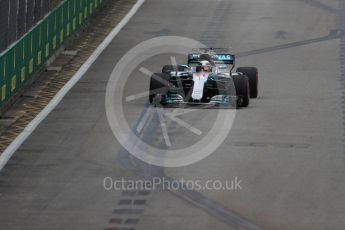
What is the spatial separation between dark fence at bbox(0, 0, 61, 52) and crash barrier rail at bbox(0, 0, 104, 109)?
13.4 inches

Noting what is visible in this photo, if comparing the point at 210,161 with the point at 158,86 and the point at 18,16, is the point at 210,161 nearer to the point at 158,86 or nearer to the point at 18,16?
the point at 158,86

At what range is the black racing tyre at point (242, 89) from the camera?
4119 cm

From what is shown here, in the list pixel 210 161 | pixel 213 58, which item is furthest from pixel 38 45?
pixel 210 161

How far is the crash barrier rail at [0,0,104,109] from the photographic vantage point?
41.8 m

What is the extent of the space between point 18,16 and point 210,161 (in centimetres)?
1369

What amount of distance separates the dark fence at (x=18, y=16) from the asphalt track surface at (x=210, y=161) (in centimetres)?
281

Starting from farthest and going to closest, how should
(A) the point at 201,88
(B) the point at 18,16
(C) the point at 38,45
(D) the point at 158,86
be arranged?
(C) the point at 38,45 → (B) the point at 18,16 → (D) the point at 158,86 → (A) the point at 201,88

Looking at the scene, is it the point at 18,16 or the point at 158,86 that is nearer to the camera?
the point at 158,86

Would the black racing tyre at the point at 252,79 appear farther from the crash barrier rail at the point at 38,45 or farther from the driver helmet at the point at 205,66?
the crash barrier rail at the point at 38,45

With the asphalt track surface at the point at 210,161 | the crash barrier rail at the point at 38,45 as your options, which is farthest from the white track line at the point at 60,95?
the crash barrier rail at the point at 38,45

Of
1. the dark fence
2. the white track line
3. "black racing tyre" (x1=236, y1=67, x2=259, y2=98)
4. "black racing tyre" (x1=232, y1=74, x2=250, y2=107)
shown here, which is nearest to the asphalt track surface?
the white track line

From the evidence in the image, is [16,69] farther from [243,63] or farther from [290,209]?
[290,209]

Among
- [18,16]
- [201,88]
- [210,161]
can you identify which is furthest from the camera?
[18,16]

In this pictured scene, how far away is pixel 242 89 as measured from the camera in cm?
4122
